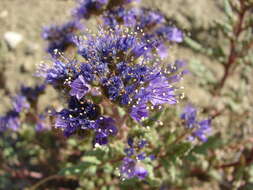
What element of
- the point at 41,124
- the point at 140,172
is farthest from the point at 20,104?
the point at 140,172

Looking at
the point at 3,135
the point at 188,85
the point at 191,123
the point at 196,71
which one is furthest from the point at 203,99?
the point at 3,135

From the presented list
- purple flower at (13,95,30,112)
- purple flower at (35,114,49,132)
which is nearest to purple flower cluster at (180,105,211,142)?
purple flower at (35,114,49,132)

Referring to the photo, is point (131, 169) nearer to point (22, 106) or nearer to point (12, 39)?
point (22, 106)

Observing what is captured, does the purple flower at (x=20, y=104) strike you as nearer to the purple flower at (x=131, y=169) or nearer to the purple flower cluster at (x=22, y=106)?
the purple flower cluster at (x=22, y=106)

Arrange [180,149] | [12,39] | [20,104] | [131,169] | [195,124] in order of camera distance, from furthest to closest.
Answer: [12,39], [20,104], [195,124], [180,149], [131,169]

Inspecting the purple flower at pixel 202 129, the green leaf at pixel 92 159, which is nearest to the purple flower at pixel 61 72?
the green leaf at pixel 92 159

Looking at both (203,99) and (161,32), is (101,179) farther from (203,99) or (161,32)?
(203,99)

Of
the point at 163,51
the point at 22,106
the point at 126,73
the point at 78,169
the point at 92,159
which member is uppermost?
the point at 163,51
